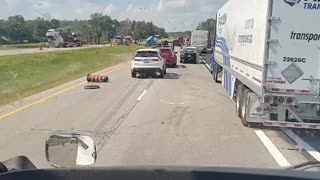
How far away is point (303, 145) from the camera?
10789mm

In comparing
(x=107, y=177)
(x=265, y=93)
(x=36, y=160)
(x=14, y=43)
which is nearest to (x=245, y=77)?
(x=265, y=93)

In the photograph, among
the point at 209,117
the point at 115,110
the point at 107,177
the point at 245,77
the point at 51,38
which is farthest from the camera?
the point at 51,38

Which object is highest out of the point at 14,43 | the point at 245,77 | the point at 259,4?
the point at 259,4

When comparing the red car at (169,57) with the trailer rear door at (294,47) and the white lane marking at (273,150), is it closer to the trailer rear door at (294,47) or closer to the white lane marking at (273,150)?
the white lane marking at (273,150)

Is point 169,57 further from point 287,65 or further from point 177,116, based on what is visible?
point 287,65

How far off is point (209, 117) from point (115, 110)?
3060mm

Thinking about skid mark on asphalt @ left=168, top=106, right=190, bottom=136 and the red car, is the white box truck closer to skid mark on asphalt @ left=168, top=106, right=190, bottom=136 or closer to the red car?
skid mark on asphalt @ left=168, top=106, right=190, bottom=136

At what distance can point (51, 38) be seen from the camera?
104188mm

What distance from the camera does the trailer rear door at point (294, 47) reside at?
35.3ft

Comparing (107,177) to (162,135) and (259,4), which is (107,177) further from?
(259,4)

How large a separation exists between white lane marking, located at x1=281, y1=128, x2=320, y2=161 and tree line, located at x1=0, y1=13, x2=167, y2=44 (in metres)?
98.2

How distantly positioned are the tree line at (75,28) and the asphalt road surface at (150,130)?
3581 inches

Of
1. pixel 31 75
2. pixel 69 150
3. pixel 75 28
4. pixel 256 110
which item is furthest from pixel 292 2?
pixel 75 28

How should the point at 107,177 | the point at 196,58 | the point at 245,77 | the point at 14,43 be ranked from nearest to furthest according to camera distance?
the point at 107,177 → the point at 245,77 → the point at 196,58 → the point at 14,43
